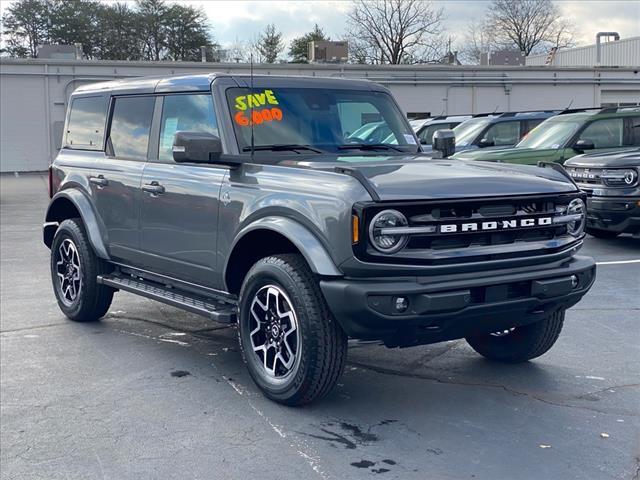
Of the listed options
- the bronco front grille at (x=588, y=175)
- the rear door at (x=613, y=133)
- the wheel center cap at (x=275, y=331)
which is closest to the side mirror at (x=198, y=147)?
the wheel center cap at (x=275, y=331)

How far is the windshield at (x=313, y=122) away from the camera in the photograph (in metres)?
5.81

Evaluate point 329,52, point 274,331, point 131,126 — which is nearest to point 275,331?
point 274,331

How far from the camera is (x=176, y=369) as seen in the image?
A: 5.89m

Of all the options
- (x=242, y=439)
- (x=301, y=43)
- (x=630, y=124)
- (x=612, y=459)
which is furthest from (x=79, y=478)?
(x=301, y=43)

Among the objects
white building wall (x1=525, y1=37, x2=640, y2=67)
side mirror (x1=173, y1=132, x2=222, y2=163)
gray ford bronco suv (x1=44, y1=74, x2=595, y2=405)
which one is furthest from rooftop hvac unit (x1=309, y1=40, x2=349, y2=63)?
side mirror (x1=173, y1=132, x2=222, y2=163)

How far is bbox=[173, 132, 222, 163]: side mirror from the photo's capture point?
5.33 m

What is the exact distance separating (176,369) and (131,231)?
122 centimetres

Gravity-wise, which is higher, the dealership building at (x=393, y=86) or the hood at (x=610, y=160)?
the dealership building at (x=393, y=86)

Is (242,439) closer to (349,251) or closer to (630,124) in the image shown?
(349,251)

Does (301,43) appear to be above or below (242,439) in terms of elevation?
above

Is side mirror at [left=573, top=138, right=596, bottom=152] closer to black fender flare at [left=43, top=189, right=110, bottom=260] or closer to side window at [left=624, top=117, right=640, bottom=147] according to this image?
side window at [left=624, top=117, right=640, bottom=147]

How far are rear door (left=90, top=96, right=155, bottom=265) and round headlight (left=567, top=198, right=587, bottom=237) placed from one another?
10.2ft

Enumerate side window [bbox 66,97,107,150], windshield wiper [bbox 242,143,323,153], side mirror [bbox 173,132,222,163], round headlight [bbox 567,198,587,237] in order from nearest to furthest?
round headlight [bbox 567,198,587,237] → side mirror [bbox 173,132,222,163] → windshield wiper [bbox 242,143,323,153] → side window [bbox 66,97,107,150]

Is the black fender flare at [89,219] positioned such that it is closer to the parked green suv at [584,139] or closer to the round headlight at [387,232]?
the round headlight at [387,232]
